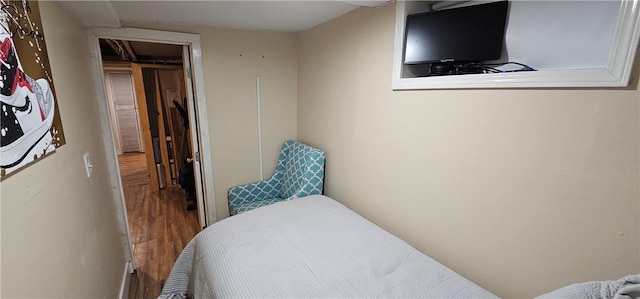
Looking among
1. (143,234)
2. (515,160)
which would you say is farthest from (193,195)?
(515,160)

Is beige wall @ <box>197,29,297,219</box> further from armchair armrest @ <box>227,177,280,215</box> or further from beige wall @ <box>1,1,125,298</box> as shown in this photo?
beige wall @ <box>1,1,125,298</box>

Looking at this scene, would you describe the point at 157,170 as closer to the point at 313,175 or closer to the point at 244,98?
the point at 244,98

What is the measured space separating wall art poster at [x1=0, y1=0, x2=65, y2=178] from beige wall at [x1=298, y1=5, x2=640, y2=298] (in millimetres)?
1593

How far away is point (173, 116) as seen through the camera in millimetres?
4121

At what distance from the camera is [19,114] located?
770 mm

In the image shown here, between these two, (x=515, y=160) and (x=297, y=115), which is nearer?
(x=515, y=160)

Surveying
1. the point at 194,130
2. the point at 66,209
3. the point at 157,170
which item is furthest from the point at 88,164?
the point at 157,170

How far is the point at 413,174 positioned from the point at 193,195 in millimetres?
3040

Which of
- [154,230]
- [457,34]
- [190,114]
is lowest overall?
[154,230]

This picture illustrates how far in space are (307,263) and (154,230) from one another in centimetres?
245

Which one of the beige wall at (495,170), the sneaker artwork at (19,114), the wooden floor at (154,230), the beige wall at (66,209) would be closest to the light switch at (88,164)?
the beige wall at (66,209)

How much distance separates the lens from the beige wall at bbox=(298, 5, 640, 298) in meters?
0.87

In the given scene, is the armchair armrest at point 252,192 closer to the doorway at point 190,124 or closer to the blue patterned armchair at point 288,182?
the blue patterned armchair at point 288,182

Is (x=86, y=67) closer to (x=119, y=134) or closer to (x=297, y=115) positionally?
(x=297, y=115)
